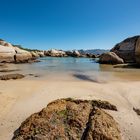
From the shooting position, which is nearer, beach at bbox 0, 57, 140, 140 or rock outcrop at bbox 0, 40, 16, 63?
beach at bbox 0, 57, 140, 140

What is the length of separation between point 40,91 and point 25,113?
226 centimetres

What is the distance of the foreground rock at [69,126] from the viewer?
3.66 m

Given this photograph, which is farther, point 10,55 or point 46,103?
point 10,55

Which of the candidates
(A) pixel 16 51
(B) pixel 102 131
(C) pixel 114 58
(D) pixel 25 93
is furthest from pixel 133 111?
(A) pixel 16 51

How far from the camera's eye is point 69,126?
3.85m

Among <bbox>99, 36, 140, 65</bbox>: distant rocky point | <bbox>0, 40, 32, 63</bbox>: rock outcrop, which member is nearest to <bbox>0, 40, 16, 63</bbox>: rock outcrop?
<bbox>0, 40, 32, 63</bbox>: rock outcrop

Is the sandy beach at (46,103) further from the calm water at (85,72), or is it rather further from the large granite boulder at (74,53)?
the large granite boulder at (74,53)

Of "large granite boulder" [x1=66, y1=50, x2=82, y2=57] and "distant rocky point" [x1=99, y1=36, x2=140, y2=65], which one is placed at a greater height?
"distant rocky point" [x1=99, y1=36, x2=140, y2=65]

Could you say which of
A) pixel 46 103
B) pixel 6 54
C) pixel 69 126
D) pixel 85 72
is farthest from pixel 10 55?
pixel 69 126

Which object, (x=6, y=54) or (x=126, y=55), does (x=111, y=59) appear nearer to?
(x=126, y=55)

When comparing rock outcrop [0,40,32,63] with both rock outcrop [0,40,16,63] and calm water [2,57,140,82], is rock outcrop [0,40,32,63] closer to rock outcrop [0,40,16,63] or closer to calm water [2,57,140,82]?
rock outcrop [0,40,16,63]

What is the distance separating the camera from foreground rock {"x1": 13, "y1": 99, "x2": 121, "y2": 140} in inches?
144

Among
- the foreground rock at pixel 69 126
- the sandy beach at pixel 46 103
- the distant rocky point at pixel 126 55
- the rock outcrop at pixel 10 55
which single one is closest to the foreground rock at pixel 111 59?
the distant rocky point at pixel 126 55

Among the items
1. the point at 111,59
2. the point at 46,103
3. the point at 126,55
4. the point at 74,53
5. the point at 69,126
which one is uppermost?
the point at 69,126
